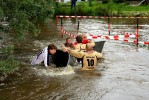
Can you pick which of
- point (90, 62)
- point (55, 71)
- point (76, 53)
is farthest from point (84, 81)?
point (55, 71)

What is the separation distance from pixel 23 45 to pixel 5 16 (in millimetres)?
8508

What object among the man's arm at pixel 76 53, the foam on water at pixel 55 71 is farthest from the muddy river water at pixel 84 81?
the man's arm at pixel 76 53

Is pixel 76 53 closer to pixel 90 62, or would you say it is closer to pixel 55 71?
pixel 90 62

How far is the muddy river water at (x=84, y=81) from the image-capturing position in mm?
11648

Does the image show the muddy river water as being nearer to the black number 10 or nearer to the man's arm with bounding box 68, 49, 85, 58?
the black number 10

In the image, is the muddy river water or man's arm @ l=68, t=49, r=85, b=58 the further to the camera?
man's arm @ l=68, t=49, r=85, b=58

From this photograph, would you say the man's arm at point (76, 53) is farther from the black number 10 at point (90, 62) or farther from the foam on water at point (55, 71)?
the foam on water at point (55, 71)

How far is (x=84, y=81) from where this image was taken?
43.7 feet

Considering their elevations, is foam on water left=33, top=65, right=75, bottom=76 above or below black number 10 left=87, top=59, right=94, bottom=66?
below

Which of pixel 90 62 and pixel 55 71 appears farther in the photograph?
pixel 55 71

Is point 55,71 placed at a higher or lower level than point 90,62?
lower

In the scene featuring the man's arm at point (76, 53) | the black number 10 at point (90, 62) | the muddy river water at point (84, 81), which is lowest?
the muddy river water at point (84, 81)

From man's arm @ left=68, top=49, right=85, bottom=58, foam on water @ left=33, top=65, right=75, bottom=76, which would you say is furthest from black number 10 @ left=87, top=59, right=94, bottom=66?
foam on water @ left=33, top=65, right=75, bottom=76

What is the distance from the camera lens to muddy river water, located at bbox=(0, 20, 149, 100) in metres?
11.6
